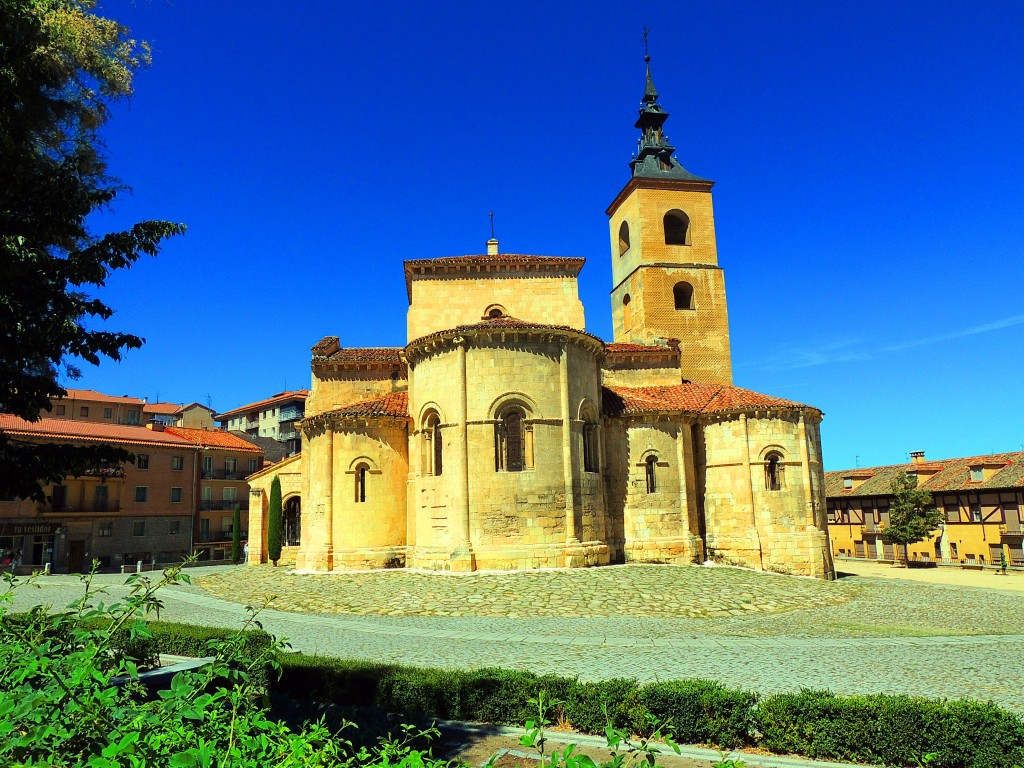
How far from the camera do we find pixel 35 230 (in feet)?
28.4

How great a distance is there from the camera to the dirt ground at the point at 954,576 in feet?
92.1

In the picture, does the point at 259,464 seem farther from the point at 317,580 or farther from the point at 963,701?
the point at 963,701

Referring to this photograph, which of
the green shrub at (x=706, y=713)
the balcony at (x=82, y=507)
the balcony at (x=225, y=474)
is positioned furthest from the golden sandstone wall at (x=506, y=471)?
the balcony at (x=225, y=474)

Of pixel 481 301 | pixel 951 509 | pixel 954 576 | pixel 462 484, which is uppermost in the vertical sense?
pixel 481 301

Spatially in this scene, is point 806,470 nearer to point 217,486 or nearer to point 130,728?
point 130,728

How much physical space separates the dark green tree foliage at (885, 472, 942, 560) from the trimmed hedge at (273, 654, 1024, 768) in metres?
39.0

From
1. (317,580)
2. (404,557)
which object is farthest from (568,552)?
(317,580)

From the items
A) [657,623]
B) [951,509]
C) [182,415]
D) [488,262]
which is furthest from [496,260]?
[182,415]

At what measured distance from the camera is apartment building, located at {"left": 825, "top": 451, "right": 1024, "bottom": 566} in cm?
4072

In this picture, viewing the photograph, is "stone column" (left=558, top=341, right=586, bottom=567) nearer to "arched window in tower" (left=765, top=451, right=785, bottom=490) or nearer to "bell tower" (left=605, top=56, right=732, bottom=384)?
"arched window in tower" (left=765, top=451, right=785, bottom=490)

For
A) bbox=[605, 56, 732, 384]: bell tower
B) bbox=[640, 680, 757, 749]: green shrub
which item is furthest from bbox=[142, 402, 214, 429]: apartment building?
bbox=[640, 680, 757, 749]: green shrub

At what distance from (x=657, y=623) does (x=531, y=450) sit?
A: 333 inches

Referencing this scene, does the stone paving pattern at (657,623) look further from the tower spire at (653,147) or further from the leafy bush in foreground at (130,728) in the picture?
the tower spire at (653,147)

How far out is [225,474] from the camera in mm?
47875
